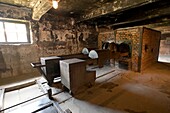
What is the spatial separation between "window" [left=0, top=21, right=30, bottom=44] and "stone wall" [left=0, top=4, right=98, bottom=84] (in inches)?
6.9

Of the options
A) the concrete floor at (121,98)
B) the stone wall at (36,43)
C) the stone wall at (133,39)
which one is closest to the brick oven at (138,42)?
the stone wall at (133,39)

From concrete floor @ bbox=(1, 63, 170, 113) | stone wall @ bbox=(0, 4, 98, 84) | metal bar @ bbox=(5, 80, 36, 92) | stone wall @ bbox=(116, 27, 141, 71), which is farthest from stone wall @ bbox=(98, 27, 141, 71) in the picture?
metal bar @ bbox=(5, 80, 36, 92)

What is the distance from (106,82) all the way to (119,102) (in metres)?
0.85

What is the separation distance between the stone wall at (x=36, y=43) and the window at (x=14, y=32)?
176 millimetres

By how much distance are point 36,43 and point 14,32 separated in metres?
0.67

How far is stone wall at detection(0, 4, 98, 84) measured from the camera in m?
2.83

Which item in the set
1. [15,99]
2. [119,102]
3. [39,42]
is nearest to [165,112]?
[119,102]

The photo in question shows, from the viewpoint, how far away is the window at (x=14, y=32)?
9.32 feet

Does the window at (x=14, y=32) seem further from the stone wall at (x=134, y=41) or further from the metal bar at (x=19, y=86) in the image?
the stone wall at (x=134, y=41)

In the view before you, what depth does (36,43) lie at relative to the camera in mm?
3322

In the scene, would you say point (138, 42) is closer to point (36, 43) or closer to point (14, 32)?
point (36, 43)

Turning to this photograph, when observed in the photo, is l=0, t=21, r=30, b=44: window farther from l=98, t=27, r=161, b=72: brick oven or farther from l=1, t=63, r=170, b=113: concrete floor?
l=98, t=27, r=161, b=72: brick oven

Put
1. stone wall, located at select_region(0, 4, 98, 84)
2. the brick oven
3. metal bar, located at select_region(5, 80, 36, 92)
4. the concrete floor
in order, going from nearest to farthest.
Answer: the concrete floor
metal bar, located at select_region(5, 80, 36, 92)
stone wall, located at select_region(0, 4, 98, 84)
the brick oven

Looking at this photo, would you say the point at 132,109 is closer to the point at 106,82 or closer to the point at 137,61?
the point at 106,82
